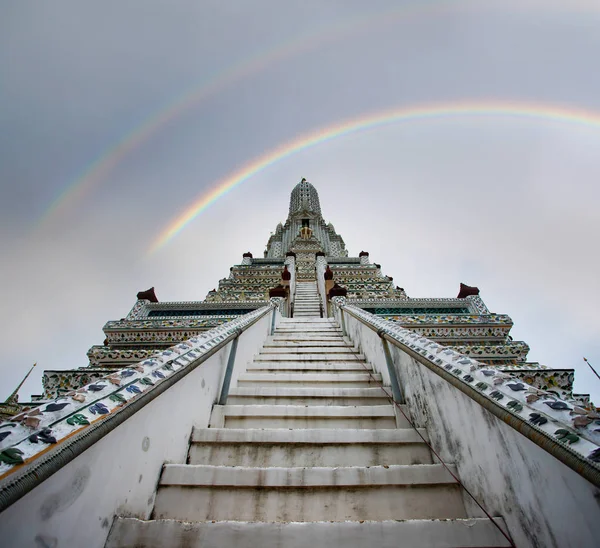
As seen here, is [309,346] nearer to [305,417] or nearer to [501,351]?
[305,417]

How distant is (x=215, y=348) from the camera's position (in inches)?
115

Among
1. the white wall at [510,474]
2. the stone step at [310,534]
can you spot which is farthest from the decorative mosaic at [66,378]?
the white wall at [510,474]

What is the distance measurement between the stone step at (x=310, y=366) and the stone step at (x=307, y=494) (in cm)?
215

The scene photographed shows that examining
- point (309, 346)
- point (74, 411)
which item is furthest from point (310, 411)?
point (309, 346)

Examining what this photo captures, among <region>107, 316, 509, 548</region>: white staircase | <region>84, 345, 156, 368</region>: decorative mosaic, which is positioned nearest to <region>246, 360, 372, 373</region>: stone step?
<region>107, 316, 509, 548</region>: white staircase

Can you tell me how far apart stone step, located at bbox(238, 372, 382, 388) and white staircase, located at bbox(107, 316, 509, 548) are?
545 mm

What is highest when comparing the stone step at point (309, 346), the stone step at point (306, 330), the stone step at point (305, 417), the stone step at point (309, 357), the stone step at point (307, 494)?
the stone step at point (306, 330)

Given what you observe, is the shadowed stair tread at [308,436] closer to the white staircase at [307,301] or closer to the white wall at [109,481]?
the white wall at [109,481]

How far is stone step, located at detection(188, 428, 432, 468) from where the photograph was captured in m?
2.26

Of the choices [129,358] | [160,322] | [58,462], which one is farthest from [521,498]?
[160,322]

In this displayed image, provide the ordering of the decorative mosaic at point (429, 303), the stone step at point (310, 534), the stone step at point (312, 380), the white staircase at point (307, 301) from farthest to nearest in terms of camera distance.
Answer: the white staircase at point (307, 301) → the decorative mosaic at point (429, 303) → the stone step at point (312, 380) → the stone step at point (310, 534)

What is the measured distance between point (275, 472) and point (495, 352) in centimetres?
594

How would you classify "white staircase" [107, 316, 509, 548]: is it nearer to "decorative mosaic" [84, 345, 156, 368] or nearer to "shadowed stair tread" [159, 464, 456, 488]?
"shadowed stair tread" [159, 464, 456, 488]

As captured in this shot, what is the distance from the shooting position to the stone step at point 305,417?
2744mm
